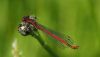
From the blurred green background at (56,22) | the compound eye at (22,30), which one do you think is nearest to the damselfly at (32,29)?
the compound eye at (22,30)

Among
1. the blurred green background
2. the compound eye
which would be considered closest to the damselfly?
the compound eye

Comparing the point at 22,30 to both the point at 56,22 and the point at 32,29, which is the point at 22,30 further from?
the point at 56,22

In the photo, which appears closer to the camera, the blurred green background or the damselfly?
the damselfly

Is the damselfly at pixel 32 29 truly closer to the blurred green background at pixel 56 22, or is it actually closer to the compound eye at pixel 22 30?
the compound eye at pixel 22 30

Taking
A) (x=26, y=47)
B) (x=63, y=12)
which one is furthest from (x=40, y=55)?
(x=63, y=12)

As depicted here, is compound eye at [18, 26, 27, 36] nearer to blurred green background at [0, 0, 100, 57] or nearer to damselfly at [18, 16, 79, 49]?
damselfly at [18, 16, 79, 49]

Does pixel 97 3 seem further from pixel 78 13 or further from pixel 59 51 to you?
pixel 59 51

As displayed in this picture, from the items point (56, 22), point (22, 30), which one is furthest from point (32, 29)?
point (56, 22)

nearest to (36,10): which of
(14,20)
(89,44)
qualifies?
(14,20)
